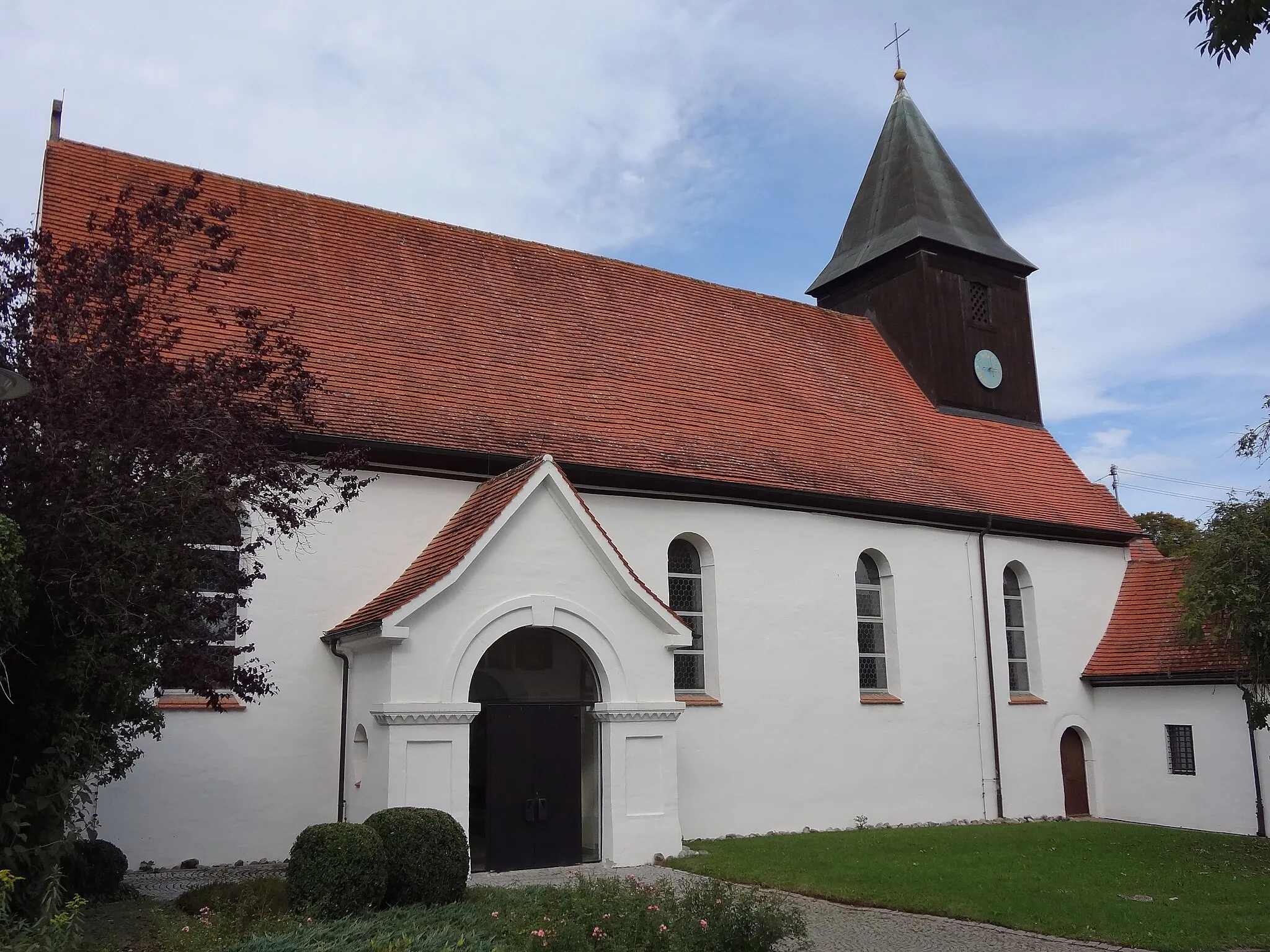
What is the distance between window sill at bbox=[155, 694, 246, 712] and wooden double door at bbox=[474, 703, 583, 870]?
9.96 feet

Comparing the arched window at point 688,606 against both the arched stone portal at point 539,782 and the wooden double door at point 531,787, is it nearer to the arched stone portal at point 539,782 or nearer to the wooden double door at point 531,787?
the arched stone portal at point 539,782

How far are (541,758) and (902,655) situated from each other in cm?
781

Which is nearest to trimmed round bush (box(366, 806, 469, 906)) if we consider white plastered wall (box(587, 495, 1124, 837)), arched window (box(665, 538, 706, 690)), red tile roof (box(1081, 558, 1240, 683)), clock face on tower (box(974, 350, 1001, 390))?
white plastered wall (box(587, 495, 1124, 837))

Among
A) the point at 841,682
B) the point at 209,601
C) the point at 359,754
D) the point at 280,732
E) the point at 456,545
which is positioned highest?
the point at 456,545

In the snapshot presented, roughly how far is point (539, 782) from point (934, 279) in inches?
602

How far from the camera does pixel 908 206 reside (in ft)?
83.6

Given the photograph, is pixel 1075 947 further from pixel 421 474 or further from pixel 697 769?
pixel 421 474

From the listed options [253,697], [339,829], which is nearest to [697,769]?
[253,697]

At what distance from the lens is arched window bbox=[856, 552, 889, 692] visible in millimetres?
19453

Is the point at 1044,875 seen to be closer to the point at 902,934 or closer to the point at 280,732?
the point at 902,934

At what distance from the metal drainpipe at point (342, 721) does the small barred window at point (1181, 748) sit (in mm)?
14908

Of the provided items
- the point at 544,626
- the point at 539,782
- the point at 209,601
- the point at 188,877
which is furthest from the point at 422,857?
the point at 544,626

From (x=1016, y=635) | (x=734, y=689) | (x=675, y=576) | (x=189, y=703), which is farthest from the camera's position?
(x=1016, y=635)

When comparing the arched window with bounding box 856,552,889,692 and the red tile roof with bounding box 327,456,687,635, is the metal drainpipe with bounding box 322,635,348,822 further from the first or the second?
the arched window with bounding box 856,552,889,692
